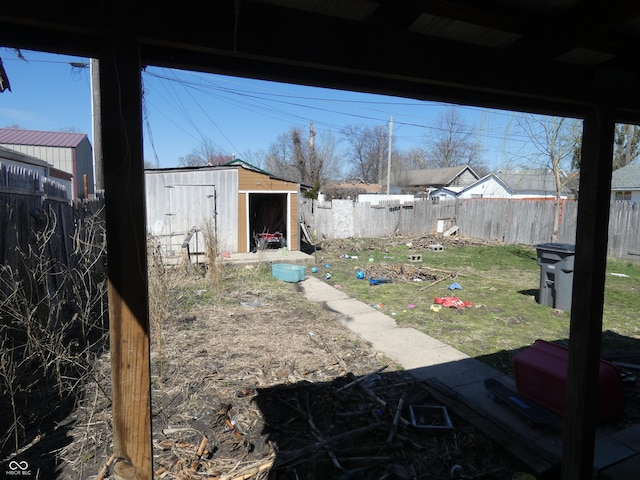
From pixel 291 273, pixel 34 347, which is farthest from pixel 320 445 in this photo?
pixel 291 273

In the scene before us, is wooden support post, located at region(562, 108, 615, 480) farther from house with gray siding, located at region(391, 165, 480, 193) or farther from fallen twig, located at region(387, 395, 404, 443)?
house with gray siding, located at region(391, 165, 480, 193)

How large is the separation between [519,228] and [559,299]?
10.1 metres

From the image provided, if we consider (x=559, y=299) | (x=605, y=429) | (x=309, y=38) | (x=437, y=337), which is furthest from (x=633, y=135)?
(x=309, y=38)

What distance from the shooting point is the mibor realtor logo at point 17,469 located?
2.52 m

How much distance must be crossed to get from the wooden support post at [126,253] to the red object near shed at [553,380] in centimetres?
299

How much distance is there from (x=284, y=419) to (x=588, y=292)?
97.5 inches

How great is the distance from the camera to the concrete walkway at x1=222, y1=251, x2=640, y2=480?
2.61 m

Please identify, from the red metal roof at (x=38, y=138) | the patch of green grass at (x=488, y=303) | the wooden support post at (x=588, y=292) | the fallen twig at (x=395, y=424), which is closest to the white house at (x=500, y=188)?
the patch of green grass at (x=488, y=303)

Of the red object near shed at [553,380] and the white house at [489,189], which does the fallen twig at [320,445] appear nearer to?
the red object near shed at [553,380]

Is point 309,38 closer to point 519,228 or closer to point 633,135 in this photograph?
point 519,228

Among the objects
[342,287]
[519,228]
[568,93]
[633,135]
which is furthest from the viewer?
[633,135]

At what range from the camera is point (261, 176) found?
12.1 m

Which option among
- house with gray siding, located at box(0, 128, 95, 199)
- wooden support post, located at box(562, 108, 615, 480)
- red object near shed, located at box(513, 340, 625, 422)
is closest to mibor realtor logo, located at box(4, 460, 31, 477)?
wooden support post, located at box(562, 108, 615, 480)

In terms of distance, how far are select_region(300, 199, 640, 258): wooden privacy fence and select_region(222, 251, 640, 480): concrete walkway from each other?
34.1 ft
